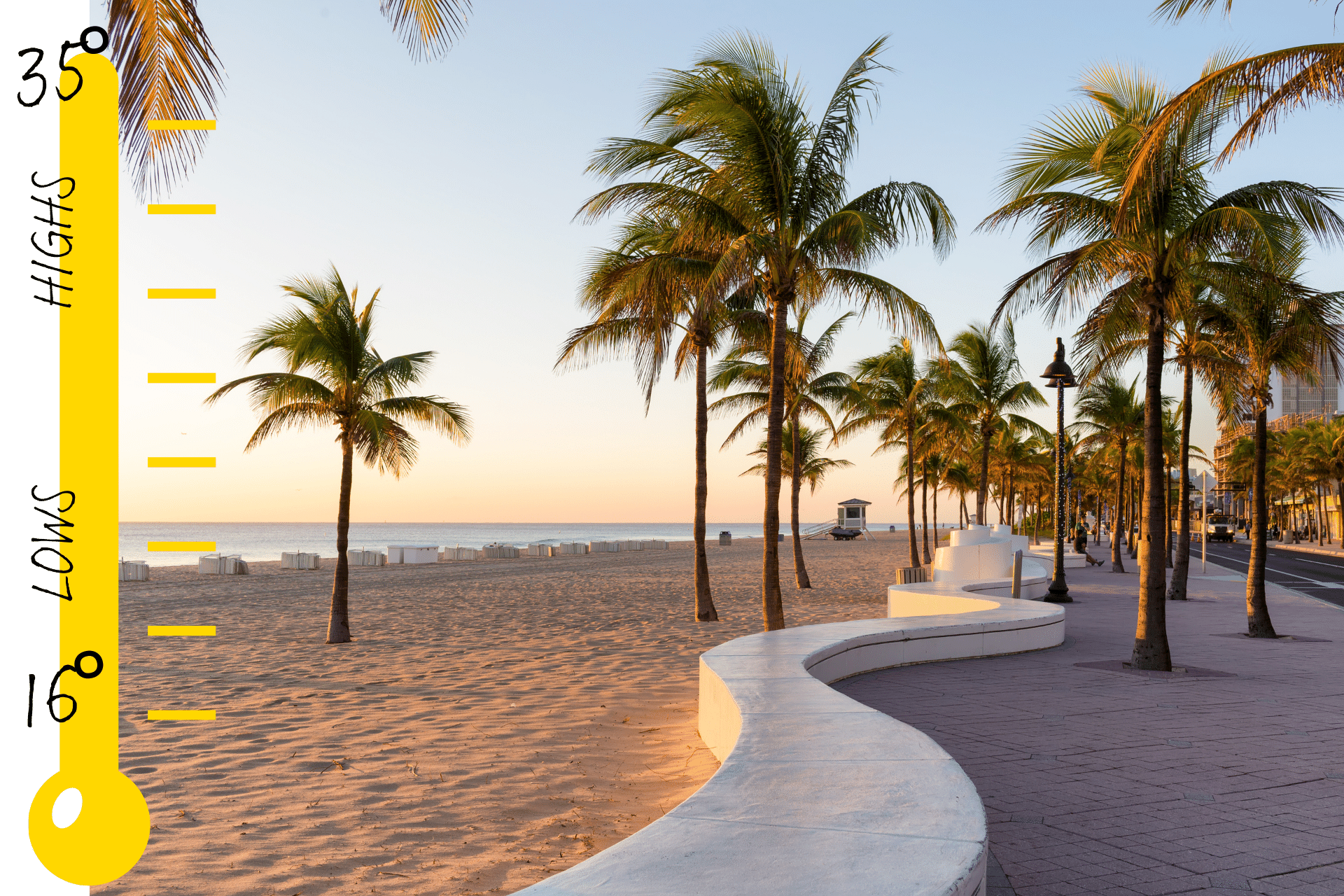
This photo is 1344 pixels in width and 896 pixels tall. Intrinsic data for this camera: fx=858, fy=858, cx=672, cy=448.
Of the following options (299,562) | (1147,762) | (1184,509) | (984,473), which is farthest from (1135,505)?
(1147,762)

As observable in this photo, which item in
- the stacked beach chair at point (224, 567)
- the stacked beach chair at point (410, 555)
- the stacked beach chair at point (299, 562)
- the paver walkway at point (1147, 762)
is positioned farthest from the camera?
the stacked beach chair at point (410, 555)

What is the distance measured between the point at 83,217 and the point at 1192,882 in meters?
4.51

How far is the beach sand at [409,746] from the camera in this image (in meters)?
4.73

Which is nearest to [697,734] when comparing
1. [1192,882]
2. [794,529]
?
[1192,882]

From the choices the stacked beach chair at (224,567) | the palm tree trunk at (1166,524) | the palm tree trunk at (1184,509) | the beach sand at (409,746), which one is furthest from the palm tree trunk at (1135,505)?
the stacked beach chair at (224,567)

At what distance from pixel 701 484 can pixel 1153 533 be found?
8.71 meters

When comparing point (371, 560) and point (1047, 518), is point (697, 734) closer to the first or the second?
point (371, 560)

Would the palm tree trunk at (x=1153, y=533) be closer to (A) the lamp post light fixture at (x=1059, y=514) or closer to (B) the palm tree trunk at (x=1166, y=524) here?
(B) the palm tree trunk at (x=1166, y=524)

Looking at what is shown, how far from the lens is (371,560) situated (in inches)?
1487

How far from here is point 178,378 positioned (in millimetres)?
1836

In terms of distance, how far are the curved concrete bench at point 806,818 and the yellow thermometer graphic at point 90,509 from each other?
1352 mm

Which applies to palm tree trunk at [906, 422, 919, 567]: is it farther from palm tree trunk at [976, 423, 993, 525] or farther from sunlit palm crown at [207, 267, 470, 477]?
sunlit palm crown at [207, 267, 470, 477]

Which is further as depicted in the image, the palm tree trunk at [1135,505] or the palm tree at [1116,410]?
the palm tree trunk at [1135,505]

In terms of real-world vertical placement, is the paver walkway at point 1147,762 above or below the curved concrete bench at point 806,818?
below
